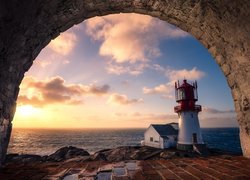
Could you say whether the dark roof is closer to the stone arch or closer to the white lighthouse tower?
the white lighthouse tower

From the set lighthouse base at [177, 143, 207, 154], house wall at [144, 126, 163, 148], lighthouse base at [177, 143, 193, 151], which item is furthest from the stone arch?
house wall at [144, 126, 163, 148]

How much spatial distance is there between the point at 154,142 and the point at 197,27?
3358cm

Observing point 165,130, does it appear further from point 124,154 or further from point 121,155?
point 121,155

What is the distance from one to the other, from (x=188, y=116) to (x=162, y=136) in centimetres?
601

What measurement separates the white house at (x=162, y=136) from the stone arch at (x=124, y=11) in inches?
1236

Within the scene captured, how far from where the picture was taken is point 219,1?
3.36 metres

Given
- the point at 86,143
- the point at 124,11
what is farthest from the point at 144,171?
the point at 86,143

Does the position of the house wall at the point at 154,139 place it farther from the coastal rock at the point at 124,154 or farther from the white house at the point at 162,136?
the coastal rock at the point at 124,154

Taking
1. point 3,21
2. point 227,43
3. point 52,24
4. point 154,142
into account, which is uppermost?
point 52,24

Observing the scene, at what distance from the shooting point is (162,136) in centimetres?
3450

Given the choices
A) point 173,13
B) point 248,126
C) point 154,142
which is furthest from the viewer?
point 154,142

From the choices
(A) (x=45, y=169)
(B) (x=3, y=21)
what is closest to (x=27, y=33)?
(B) (x=3, y=21)

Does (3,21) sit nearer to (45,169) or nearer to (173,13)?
(45,169)

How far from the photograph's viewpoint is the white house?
3422 centimetres
